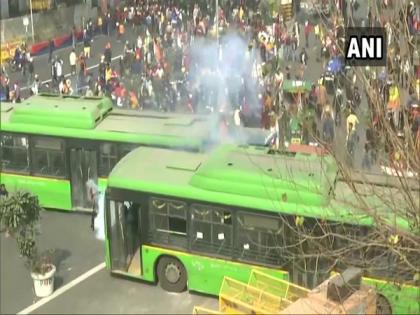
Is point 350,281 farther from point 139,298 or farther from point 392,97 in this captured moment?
point 139,298

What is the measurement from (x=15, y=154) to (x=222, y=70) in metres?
2.08

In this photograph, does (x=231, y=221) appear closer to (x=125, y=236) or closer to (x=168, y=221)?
(x=168, y=221)

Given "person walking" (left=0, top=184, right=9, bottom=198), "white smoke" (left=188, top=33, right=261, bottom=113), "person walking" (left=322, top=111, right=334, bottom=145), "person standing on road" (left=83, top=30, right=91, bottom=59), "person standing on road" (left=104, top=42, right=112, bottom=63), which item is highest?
"person standing on road" (left=83, top=30, right=91, bottom=59)

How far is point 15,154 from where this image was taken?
24.0 ft

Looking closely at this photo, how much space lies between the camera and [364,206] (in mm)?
5270

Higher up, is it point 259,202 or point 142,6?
point 142,6

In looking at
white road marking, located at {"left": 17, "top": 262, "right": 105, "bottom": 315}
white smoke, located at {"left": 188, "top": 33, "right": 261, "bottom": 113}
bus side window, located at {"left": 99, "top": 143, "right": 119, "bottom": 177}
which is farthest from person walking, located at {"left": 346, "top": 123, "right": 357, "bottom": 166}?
white road marking, located at {"left": 17, "top": 262, "right": 105, "bottom": 315}

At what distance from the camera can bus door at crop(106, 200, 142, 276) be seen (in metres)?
6.83

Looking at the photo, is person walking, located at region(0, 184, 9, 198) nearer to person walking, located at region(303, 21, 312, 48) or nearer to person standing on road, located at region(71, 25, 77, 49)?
person standing on road, located at region(71, 25, 77, 49)

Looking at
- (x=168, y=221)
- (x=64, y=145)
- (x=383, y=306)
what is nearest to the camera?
(x=383, y=306)

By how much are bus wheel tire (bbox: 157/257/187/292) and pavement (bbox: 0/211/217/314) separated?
0.20 feet

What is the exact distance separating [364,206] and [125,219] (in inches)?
91.6

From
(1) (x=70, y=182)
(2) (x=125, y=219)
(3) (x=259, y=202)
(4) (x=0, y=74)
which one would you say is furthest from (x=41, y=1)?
(3) (x=259, y=202)

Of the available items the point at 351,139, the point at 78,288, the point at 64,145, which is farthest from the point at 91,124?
the point at 351,139
